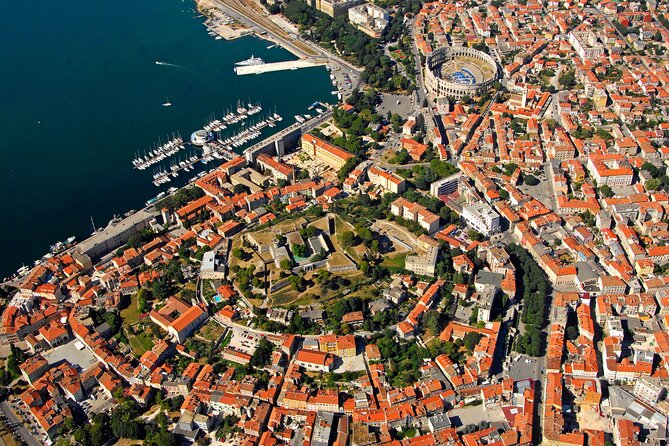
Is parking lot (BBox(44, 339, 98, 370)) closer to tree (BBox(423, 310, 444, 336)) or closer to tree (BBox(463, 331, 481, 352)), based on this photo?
tree (BBox(423, 310, 444, 336))

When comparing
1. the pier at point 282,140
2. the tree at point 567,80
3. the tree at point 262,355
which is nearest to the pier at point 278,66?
the pier at point 282,140

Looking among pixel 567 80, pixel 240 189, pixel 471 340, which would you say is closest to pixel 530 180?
pixel 567 80

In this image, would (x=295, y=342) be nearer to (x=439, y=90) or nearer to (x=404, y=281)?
(x=404, y=281)

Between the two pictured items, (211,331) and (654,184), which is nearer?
(211,331)

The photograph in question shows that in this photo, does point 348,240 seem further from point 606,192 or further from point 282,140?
point 606,192

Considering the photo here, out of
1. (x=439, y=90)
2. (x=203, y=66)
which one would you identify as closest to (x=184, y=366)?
(x=439, y=90)

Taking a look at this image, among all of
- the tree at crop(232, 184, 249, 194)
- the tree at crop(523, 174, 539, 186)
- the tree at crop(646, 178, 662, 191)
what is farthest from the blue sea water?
the tree at crop(646, 178, 662, 191)
